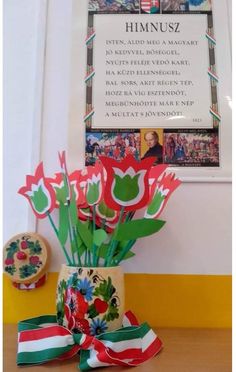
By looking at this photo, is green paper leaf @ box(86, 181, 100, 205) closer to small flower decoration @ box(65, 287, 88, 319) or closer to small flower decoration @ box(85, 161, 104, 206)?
small flower decoration @ box(85, 161, 104, 206)

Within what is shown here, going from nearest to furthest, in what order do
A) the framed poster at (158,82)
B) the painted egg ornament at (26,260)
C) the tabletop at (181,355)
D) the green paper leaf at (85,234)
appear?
the tabletop at (181,355)
the green paper leaf at (85,234)
the painted egg ornament at (26,260)
the framed poster at (158,82)

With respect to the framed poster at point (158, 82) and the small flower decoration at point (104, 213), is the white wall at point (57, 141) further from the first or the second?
the small flower decoration at point (104, 213)

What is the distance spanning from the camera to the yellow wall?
0.80m

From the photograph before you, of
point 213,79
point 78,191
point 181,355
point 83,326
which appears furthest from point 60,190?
point 213,79

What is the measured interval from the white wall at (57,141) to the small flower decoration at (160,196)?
147 millimetres

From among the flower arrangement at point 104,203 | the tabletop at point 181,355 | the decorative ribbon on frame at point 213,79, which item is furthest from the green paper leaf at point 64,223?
the decorative ribbon on frame at point 213,79

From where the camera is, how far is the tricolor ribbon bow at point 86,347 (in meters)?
0.56

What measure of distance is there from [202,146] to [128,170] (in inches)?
14.6

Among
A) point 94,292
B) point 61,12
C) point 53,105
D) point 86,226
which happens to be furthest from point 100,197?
point 61,12

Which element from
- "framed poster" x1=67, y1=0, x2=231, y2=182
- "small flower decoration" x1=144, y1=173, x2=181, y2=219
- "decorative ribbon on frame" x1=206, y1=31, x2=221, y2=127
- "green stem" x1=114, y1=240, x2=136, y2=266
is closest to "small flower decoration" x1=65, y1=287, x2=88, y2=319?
"green stem" x1=114, y1=240, x2=136, y2=266

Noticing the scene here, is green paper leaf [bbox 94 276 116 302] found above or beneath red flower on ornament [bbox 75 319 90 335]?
above

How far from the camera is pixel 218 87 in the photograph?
940 millimetres

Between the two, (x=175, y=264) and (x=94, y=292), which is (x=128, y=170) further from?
(x=175, y=264)

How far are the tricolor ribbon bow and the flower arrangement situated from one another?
123 millimetres
